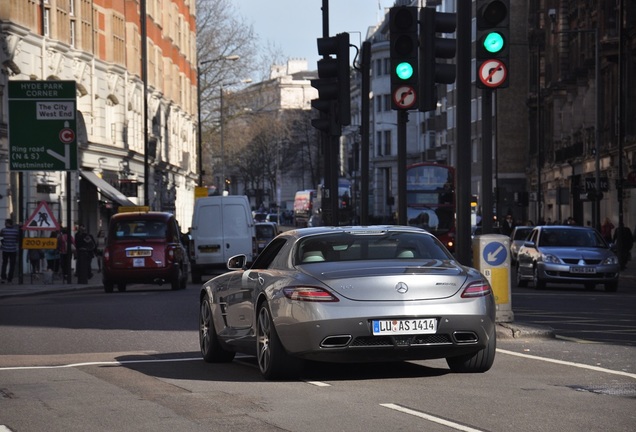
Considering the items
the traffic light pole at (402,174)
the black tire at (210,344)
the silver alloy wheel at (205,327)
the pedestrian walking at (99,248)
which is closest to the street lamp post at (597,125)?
the pedestrian walking at (99,248)

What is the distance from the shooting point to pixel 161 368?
14.0 metres

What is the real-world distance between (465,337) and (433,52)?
9.11m

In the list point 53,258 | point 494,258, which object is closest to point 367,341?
point 494,258

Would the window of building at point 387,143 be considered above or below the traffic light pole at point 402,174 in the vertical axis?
above

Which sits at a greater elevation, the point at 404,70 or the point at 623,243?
the point at 404,70

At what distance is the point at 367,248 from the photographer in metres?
13.1

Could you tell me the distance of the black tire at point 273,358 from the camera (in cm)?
1231

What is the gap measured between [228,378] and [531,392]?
280cm

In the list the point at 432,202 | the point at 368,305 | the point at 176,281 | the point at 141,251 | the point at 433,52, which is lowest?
the point at 176,281

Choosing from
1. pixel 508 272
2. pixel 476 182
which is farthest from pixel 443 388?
pixel 476 182

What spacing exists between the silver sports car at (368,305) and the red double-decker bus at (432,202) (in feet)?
148

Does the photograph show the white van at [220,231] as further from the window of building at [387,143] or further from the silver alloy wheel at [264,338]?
the window of building at [387,143]

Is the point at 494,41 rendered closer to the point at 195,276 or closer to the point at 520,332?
the point at 520,332

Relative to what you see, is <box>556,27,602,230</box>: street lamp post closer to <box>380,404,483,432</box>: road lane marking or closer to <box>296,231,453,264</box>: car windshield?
<box>296,231,453,264</box>: car windshield
